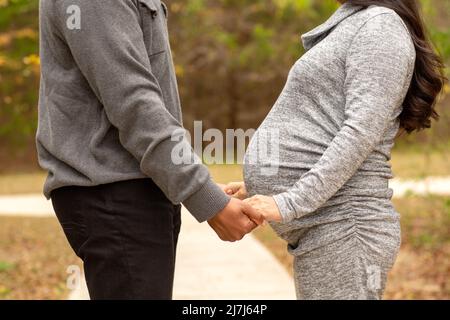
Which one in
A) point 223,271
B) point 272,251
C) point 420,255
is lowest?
point 272,251

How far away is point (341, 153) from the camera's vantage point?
2488mm

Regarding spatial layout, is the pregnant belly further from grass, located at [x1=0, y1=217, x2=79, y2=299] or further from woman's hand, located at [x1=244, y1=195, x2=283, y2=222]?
grass, located at [x1=0, y1=217, x2=79, y2=299]

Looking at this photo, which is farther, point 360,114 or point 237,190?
point 237,190

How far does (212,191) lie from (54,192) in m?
0.50

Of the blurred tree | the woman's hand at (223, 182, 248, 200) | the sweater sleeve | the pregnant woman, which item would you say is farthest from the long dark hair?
the blurred tree

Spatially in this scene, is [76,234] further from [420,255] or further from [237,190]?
[420,255]

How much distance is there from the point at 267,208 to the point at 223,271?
5259mm

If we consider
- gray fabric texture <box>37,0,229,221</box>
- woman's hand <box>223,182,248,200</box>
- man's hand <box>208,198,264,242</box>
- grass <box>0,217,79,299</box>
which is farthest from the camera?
grass <box>0,217,79,299</box>

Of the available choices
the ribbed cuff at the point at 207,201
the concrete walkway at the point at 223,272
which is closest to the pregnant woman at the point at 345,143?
the ribbed cuff at the point at 207,201

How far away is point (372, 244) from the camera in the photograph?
256 centimetres

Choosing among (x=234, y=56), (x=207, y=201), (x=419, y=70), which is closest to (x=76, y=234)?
(x=207, y=201)

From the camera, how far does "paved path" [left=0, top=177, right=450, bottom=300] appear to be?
6.61 metres

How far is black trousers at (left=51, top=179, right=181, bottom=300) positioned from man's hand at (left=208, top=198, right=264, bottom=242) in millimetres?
159

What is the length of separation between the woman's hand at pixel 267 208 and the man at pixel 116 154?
0.10 ft
